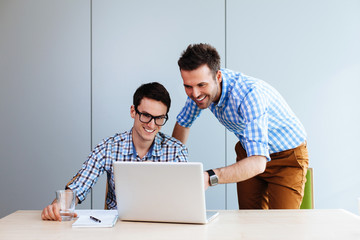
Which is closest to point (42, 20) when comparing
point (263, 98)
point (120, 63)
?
point (120, 63)

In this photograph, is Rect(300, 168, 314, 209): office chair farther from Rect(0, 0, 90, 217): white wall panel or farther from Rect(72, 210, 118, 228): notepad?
Rect(0, 0, 90, 217): white wall panel

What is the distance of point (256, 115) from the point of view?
2.02m

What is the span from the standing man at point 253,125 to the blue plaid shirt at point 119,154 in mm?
281

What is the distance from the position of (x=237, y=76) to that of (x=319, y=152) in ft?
5.23

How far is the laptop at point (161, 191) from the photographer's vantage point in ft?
4.99

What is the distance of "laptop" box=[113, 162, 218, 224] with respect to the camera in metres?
1.52

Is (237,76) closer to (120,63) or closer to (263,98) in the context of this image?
(263,98)

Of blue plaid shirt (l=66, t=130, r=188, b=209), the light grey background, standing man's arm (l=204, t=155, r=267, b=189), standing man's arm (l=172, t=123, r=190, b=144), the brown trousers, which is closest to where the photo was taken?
standing man's arm (l=204, t=155, r=267, b=189)

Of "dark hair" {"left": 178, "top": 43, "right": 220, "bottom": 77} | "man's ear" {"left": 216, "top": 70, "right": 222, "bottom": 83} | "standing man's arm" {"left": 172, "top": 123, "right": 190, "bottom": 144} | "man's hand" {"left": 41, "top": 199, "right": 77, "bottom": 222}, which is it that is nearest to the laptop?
"man's hand" {"left": 41, "top": 199, "right": 77, "bottom": 222}

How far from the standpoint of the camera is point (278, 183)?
2.38 m

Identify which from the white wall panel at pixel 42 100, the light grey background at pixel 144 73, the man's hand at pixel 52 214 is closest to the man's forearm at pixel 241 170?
the man's hand at pixel 52 214

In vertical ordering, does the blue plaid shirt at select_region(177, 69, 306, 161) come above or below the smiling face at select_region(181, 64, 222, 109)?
below

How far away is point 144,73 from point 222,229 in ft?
7.13

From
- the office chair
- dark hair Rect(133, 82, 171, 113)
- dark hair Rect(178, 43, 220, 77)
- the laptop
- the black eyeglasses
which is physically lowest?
the office chair
